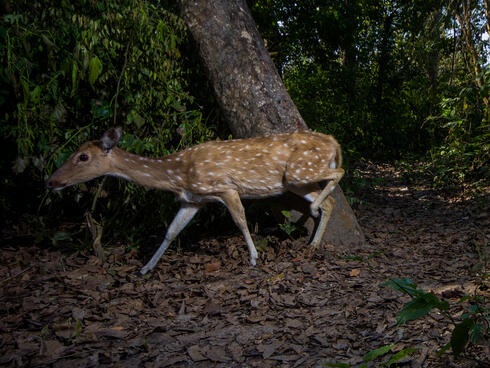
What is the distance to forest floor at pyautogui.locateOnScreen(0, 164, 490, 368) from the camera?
261 cm

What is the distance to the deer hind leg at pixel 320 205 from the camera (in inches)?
179

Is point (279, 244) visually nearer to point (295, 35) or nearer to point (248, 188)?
point (248, 188)

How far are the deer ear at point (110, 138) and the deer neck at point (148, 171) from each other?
0.15 m

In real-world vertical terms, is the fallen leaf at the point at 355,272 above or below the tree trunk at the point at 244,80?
below

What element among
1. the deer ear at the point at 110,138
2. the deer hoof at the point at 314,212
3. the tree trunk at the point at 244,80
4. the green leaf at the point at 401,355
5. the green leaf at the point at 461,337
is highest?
the tree trunk at the point at 244,80

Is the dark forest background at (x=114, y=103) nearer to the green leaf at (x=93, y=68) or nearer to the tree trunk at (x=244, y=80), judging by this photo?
the green leaf at (x=93, y=68)

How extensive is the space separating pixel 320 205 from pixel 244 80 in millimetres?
1587

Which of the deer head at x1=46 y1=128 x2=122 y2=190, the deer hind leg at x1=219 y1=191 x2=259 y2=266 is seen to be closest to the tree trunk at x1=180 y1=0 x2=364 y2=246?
the deer hind leg at x1=219 y1=191 x2=259 y2=266

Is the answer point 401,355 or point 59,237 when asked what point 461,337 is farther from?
point 59,237

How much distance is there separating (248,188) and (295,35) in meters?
4.85

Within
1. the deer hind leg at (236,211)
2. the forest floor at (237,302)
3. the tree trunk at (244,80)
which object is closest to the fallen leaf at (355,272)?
the forest floor at (237,302)

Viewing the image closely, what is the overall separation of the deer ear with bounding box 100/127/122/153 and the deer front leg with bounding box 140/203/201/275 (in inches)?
38.3

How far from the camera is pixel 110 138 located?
4055mm

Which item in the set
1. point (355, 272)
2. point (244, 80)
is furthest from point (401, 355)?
point (244, 80)
